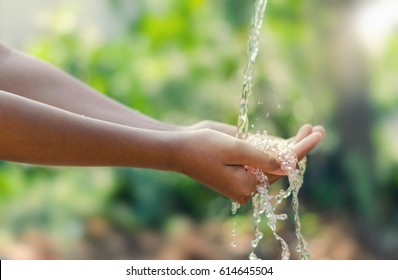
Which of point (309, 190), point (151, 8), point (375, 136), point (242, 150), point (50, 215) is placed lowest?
point (242, 150)

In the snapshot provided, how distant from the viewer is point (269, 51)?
3.63 m

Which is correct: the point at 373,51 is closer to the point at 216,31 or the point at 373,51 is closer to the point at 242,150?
the point at 216,31

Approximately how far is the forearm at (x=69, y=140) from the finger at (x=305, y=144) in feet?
0.61

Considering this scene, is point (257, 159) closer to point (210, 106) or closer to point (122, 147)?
point (122, 147)

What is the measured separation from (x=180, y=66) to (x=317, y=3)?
77cm

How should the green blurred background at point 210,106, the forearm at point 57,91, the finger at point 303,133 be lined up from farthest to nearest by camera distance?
the green blurred background at point 210,106
the forearm at point 57,91
the finger at point 303,133

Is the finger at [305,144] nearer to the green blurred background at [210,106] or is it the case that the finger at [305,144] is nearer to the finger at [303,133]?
the finger at [303,133]

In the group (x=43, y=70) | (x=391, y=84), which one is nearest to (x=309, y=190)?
(x=391, y=84)

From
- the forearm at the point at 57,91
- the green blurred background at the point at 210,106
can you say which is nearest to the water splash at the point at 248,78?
the forearm at the point at 57,91

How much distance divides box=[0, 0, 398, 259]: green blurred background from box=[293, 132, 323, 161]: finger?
80.6 inches

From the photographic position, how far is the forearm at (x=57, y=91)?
127 cm

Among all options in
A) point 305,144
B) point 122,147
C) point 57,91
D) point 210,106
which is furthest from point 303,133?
point 210,106

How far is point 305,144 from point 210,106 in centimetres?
243

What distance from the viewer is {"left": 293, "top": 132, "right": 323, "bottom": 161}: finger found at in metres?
1.10
